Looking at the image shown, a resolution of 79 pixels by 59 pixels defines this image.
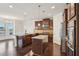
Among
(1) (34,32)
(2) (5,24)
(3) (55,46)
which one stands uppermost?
(2) (5,24)

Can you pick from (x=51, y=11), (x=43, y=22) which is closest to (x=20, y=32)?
(x=43, y=22)

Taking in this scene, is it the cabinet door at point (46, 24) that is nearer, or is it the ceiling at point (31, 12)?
the ceiling at point (31, 12)

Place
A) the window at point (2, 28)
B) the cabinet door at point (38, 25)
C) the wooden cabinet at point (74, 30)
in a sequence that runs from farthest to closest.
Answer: the cabinet door at point (38, 25), the window at point (2, 28), the wooden cabinet at point (74, 30)

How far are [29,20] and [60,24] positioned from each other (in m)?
0.86

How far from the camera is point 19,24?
307 centimetres

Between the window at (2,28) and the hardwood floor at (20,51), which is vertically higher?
the window at (2,28)

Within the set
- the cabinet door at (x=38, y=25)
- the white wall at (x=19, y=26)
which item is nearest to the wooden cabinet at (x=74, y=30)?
the cabinet door at (x=38, y=25)

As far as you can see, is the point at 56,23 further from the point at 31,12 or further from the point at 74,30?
the point at 74,30

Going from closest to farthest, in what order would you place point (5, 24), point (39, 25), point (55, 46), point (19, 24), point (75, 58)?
point (75, 58) → point (5, 24) → point (19, 24) → point (39, 25) → point (55, 46)

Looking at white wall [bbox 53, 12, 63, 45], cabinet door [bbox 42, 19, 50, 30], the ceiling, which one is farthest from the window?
white wall [bbox 53, 12, 63, 45]

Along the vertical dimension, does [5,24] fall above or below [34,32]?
above

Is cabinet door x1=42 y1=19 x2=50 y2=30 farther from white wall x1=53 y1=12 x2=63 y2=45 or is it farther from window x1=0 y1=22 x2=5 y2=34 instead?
window x1=0 y1=22 x2=5 y2=34

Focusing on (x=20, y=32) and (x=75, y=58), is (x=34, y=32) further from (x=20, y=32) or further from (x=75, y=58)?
(x=75, y=58)

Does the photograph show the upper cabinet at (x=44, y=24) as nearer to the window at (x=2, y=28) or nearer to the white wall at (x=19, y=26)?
the white wall at (x=19, y=26)
